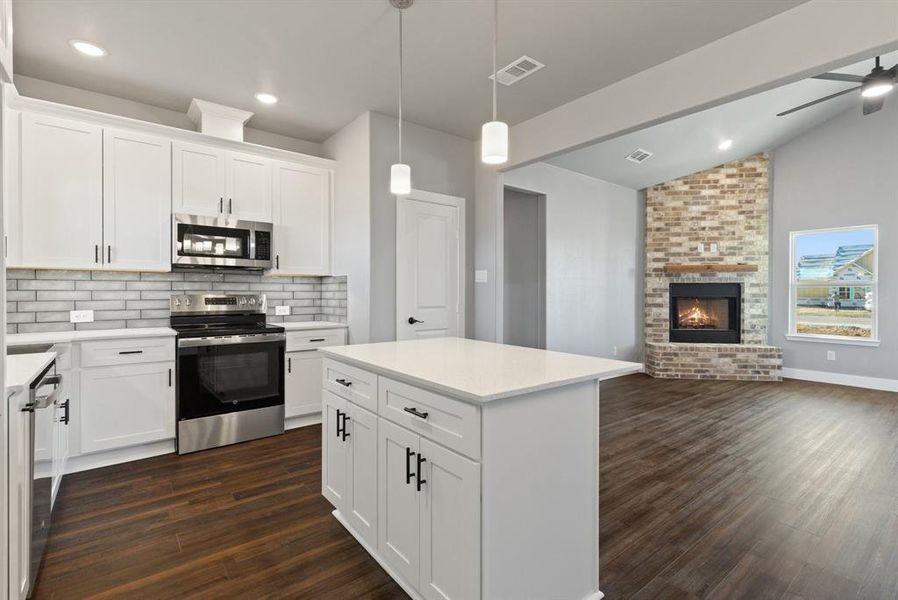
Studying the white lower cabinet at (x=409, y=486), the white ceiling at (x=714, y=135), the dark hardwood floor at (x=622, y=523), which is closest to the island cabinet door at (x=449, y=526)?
the white lower cabinet at (x=409, y=486)

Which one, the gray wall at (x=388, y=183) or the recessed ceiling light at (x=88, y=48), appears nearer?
the recessed ceiling light at (x=88, y=48)

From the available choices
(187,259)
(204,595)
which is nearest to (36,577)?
(204,595)

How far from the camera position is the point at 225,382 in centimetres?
343

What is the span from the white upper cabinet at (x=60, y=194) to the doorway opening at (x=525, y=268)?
13.9ft

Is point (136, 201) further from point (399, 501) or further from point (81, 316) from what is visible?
Result: point (399, 501)

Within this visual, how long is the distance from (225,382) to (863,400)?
6763 mm

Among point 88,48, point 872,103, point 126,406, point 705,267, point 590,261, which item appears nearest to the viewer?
point 88,48

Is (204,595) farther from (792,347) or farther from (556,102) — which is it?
(792,347)

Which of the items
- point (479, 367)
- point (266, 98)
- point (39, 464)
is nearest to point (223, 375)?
point (39, 464)

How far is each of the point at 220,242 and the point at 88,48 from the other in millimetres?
1483

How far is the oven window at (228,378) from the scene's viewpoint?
3.26m

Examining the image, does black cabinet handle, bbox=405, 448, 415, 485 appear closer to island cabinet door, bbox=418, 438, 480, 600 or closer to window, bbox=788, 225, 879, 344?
island cabinet door, bbox=418, 438, 480, 600

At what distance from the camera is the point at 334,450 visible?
230cm

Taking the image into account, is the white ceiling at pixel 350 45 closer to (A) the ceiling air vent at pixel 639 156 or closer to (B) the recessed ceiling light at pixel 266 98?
(B) the recessed ceiling light at pixel 266 98
